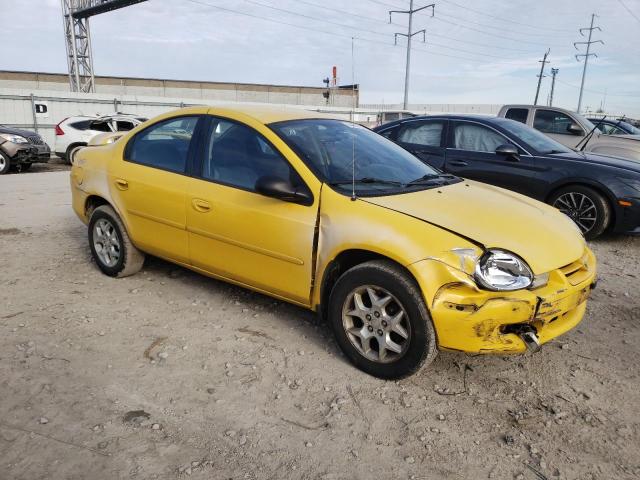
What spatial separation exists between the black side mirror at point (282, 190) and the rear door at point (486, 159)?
401 cm

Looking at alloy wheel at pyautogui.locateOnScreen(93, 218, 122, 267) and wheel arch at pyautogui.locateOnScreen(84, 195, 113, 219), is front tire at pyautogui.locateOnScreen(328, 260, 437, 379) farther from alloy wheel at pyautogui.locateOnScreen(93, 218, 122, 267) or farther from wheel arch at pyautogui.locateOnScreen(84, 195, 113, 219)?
wheel arch at pyautogui.locateOnScreen(84, 195, 113, 219)

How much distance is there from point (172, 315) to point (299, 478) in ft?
6.58

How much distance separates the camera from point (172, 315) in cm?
387

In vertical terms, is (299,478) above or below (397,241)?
below

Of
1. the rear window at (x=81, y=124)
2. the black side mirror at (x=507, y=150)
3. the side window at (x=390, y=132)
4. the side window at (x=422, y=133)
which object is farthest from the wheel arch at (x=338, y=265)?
the rear window at (x=81, y=124)

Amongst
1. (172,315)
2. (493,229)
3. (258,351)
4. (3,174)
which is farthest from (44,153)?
(493,229)

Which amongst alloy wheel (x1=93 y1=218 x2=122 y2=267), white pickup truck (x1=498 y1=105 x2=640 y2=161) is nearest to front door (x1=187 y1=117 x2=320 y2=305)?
alloy wheel (x1=93 y1=218 x2=122 y2=267)

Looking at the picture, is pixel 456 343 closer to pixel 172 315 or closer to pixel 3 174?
pixel 172 315

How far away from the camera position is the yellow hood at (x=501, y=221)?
2.83m

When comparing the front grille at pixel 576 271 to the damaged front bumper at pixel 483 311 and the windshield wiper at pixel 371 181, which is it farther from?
the windshield wiper at pixel 371 181

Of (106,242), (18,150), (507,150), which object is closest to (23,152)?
(18,150)

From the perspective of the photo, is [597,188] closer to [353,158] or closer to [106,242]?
[353,158]

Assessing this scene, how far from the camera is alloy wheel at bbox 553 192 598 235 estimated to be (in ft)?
20.1

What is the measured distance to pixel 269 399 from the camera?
9.23 feet
